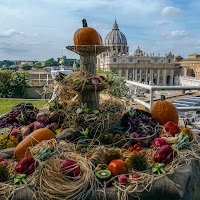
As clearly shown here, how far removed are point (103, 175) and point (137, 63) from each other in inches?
3471

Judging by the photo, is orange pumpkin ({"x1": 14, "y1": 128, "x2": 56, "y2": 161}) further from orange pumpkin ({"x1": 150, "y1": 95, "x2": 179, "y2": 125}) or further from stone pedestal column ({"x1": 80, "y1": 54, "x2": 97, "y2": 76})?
orange pumpkin ({"x1": 150, "y1": 95, "x2": 179, "y2": 125})

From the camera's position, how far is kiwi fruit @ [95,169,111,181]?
1.90 meters

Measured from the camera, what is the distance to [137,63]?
288ft

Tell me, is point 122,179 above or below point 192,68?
below

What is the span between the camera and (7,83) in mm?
15773

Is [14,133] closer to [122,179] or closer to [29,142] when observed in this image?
[29,142]

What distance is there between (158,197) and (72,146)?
1070mm

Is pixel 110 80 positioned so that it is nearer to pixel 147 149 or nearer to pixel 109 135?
pixel 109 135

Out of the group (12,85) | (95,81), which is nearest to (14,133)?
(95,81)

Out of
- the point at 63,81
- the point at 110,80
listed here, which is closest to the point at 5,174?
the point at 63,81

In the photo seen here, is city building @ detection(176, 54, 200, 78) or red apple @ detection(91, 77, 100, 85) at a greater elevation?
city building @ detection(176, 54, 200, 78)

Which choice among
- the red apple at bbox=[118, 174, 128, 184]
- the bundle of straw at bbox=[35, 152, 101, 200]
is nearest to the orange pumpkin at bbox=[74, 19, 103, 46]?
the bundle of straw at bbox=[35, 152, 101, 200]

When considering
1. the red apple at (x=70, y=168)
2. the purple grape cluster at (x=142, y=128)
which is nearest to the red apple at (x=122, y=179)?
the red apple at (x=70, y=168)

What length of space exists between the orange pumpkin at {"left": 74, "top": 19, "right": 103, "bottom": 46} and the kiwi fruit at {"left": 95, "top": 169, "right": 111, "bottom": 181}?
1745 mm
